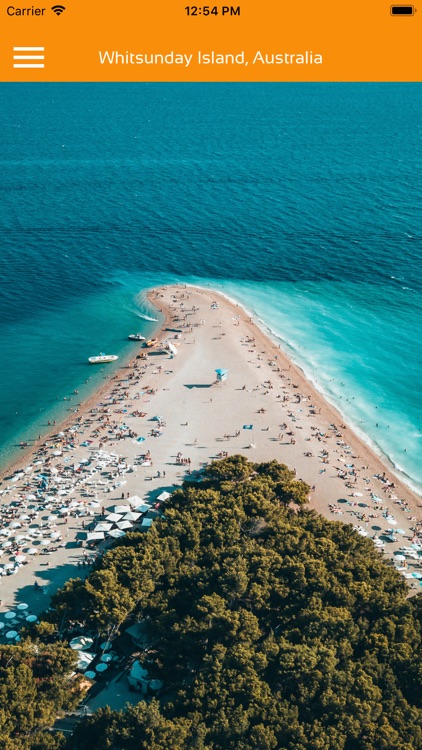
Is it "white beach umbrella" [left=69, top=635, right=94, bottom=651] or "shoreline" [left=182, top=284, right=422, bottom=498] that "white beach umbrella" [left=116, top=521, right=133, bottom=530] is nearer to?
"white beach umbrella" [left=69, top=635, right=94, bottom=651]

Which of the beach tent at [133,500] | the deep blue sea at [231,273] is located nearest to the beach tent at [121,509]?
the beach tent at [133,500]

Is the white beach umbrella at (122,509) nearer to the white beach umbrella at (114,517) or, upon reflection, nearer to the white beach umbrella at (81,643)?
the white beach umbrella at (114,517)

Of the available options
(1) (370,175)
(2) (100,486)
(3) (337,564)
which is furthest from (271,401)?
(1) (370,175)

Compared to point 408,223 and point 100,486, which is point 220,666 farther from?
point 408,223

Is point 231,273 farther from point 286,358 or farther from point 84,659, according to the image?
point 84,659
